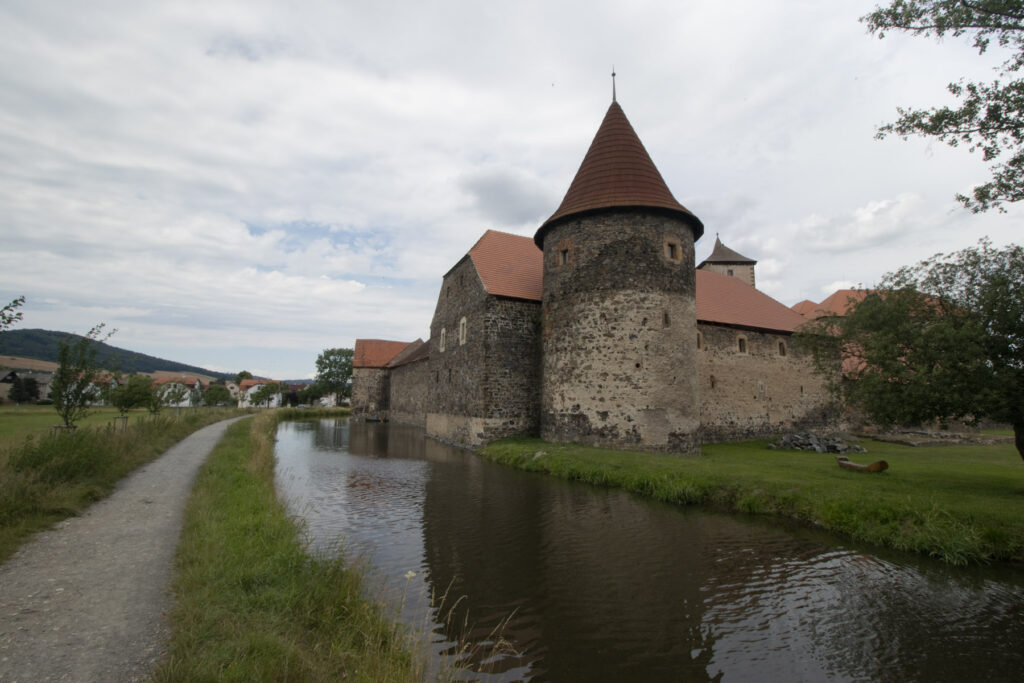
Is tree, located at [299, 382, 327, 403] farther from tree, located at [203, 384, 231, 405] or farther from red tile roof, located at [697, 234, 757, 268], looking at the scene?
red tile roof, located at [697, 234, 757, 268]

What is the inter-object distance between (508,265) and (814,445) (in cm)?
1411

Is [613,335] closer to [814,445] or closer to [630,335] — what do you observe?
[630,335]

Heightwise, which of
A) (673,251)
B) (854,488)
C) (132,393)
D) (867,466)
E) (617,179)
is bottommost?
(854,488)

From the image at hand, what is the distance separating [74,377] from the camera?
11953 mm

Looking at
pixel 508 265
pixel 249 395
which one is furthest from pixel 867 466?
pixel 249 395

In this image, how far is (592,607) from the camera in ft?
18.6

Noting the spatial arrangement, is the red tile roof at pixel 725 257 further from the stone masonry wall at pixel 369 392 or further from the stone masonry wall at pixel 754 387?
the stone masonry wall at pixel 369 392

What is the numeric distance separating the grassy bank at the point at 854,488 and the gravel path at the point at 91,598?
30.5 feet

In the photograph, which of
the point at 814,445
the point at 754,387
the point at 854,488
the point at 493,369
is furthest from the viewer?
the point at 754,387

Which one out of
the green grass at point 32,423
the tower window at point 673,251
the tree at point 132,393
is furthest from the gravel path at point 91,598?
the tree at point 132,393

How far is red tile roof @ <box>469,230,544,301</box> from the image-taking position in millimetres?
21391

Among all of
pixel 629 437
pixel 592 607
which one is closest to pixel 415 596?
pixel 592 607

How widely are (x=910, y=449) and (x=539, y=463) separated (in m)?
15.3

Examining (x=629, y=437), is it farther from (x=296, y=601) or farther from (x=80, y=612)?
(x=80, y=612)
